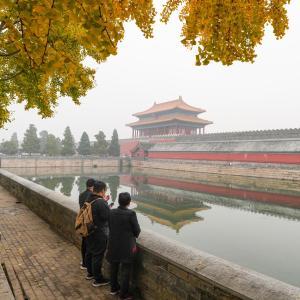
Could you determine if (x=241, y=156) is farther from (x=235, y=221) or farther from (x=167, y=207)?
(x=235, y=221)

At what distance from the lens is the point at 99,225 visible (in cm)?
389

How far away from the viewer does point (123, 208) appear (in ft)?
11.5

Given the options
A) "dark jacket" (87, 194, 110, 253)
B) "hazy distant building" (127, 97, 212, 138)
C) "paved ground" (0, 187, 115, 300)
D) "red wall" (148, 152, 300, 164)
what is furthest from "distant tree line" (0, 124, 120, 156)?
"dark jacket" (87, 194, 110, 253)

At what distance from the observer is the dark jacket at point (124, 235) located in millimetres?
3453

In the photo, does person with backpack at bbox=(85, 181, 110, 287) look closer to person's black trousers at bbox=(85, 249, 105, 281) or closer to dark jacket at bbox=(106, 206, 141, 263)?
person's black trousers at bbox=(85, 249, 105, 281)

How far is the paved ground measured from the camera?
3844 mm

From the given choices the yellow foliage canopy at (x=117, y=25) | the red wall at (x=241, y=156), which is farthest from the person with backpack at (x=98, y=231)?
the red wall at (x=241, y=156)

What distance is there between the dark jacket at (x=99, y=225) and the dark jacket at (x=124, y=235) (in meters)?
0.39

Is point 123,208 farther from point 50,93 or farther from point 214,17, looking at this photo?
point 50,93

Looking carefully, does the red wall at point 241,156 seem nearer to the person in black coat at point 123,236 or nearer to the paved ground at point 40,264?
the paved ground at point 40,264

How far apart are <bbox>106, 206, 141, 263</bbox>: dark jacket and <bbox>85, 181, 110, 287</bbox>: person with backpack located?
42 centimetres

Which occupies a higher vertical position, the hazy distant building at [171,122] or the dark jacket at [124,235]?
the hazy distant building at [171,122]

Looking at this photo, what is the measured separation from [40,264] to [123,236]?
2.12 metres

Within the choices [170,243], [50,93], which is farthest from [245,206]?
[170,243]
